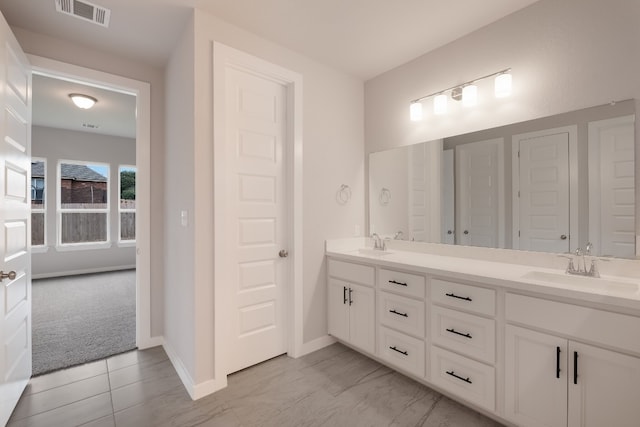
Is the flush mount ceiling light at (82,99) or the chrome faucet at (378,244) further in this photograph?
the flush mount ceiling light at (82,99)

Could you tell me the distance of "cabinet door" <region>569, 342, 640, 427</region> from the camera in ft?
4.17

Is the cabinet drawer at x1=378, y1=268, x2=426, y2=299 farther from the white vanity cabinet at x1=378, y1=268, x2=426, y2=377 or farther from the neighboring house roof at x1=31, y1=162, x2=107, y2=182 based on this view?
the neighboring house roof at x1=31, y1=162, x2=107, y2=182

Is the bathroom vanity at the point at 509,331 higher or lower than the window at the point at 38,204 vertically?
lower

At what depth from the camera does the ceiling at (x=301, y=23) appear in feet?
6.47

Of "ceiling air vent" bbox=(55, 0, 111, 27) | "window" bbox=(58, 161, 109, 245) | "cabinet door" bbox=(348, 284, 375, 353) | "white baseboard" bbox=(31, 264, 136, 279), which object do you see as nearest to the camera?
"ceiling air vent" bbox=(55, 0, 111, 27)

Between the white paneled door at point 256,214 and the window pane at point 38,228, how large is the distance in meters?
5.47

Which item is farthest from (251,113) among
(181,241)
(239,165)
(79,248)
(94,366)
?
(79,248)

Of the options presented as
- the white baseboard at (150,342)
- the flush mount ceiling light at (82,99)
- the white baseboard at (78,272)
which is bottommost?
the white baseboard at (150,342)

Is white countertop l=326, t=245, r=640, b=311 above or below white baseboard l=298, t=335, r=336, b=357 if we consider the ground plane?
above

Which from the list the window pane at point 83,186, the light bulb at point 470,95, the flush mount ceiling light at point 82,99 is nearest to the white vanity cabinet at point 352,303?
the light bulb at point 470,95

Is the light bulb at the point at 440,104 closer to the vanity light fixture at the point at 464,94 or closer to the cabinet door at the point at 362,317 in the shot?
the vanity light fixture at the point at 464,94

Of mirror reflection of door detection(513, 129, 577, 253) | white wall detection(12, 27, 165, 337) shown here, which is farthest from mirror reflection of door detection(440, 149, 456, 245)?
white wall detection(12, 27, 165, 337)

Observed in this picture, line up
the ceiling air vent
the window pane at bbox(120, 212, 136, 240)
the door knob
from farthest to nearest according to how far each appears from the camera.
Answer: the window pane at bbox(120, 212, 136, 240)
the ceiling air vent
the door knob

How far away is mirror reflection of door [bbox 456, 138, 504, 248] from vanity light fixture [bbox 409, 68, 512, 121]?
12.9 inches
